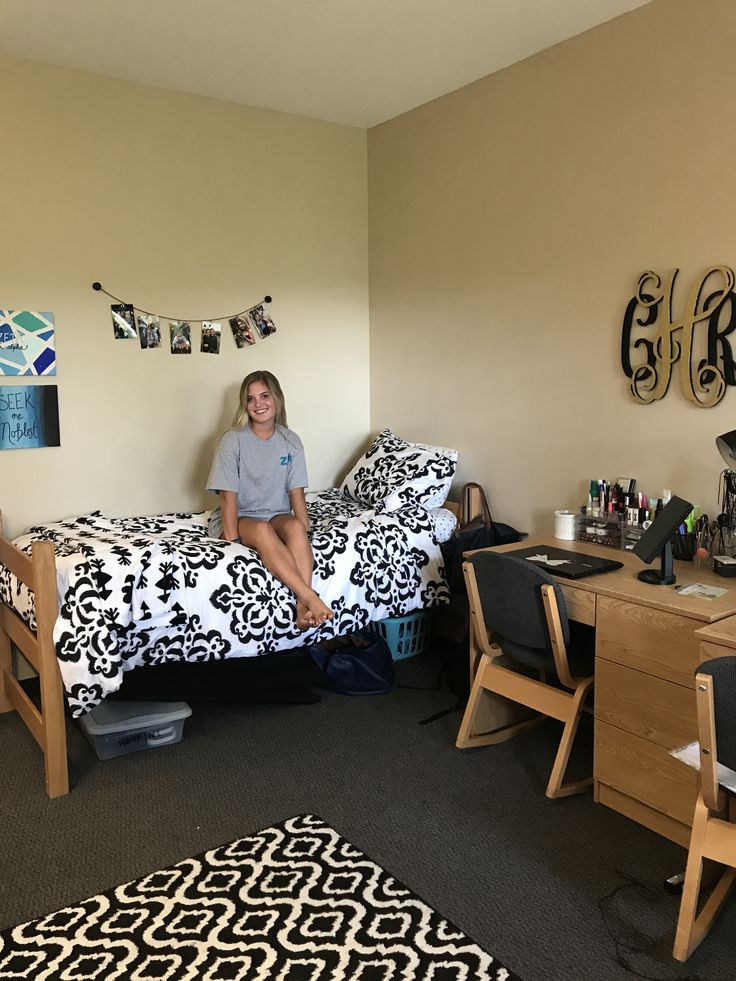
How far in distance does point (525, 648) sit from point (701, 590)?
590 millimetres

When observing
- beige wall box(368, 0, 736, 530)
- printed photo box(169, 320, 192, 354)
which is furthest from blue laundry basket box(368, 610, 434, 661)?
printed photo box(169, 320, 192, 354)

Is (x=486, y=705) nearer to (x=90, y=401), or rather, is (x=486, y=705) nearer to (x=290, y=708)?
(x=290, y=708)

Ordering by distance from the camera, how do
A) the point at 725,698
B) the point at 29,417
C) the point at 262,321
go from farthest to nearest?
the point at 262,321 < the point at 29,417 < the point at 725,698

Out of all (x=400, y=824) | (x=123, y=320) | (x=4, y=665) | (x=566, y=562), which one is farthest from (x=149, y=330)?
(x=400, y=824)

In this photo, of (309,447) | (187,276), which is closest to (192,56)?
(187,276)

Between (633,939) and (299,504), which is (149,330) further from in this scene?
(633,939)

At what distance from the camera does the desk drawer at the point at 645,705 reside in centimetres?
218

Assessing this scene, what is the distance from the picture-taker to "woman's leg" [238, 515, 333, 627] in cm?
306

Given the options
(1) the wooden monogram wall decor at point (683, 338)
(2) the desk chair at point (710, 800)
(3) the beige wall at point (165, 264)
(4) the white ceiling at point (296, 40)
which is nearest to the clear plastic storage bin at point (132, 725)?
(3) the beige wall at point (165, 264)

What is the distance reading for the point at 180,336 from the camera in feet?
12.5

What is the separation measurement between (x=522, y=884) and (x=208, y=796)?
103cm

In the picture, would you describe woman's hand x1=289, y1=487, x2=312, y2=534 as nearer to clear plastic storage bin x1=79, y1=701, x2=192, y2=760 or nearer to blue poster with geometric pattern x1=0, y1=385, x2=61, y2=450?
clear plastic storage bin x1=79, y1=701, x2=192, y2=760

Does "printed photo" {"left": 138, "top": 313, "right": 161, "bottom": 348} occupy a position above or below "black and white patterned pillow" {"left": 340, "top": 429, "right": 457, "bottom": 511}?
above

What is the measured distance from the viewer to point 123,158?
11.8ft
